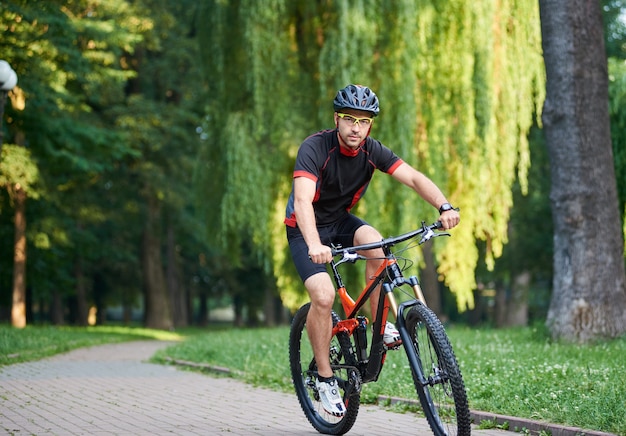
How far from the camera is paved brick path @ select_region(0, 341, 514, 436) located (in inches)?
267

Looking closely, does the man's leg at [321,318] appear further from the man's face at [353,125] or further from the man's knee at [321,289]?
the man's face at [353,125]

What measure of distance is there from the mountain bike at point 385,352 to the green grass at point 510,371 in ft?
3.98

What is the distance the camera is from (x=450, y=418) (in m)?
5.09

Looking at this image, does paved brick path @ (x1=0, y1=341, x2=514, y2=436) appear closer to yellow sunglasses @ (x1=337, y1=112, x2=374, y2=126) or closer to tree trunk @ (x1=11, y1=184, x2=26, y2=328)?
yellow sunglasses @ (x1=337, y1=112, x2=374, y2=126)

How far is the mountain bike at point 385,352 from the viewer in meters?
5.07

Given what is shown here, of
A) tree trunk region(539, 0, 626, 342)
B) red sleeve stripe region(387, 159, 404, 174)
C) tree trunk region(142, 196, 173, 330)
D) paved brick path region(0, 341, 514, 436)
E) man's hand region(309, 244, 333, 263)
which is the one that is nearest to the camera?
man's hand region(309, 244, 333, 263)

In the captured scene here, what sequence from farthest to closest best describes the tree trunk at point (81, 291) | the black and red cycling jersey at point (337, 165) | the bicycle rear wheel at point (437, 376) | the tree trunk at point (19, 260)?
the tree trunk at point (81, 291) → the tree trunk at point (19, 260) → the black and red cycling jersey at point (337, 165) → the bicycle rear wheel at point (437, 376)

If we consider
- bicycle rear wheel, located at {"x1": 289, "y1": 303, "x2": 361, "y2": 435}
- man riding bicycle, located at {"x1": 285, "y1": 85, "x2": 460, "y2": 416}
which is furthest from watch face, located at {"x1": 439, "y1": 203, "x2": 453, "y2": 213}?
A: bicycle rear wheel, located at {"x1": 289, "y1": 303, "x2": 361, "y2": 435}

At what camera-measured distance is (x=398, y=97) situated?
16.1 meters

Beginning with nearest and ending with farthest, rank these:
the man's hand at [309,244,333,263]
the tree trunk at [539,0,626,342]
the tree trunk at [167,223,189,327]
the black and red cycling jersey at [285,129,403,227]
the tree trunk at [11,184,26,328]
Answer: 1. the man's hand at [309,244,333,263]
2. the black and red cycling jersey at [285,129,403,227]
3. the tree trunk at [539,0,626,342]
4. the tree trunk at [11,184,26,328]
5. the tree trunk at [167,223,189,327]

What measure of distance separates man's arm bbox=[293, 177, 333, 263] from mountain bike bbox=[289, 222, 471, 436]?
0.43ft

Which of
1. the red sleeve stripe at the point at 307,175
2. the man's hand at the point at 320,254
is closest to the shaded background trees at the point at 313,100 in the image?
the red sleeve stripe at the point at 307,175

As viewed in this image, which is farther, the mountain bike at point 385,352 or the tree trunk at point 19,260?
the tree trunk at point 19,260

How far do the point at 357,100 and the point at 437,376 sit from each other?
1.72 meters
